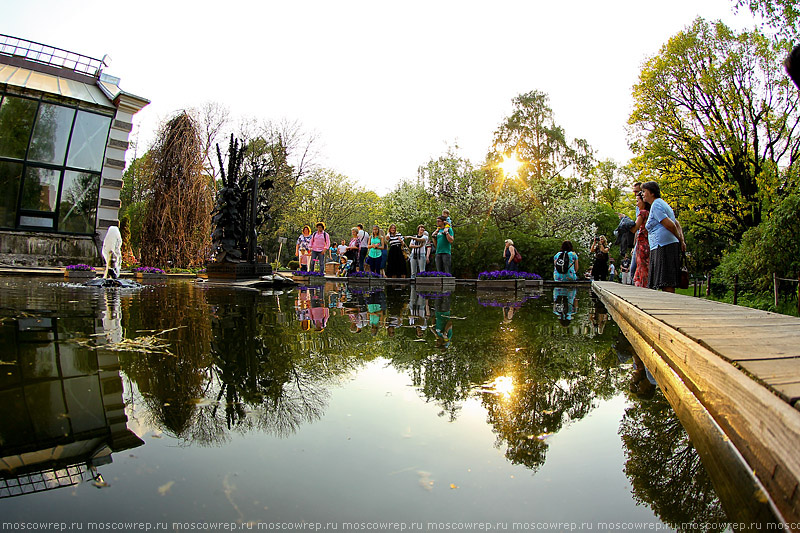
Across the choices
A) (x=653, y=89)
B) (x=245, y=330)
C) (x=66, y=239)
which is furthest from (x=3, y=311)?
(x=653, y=89)

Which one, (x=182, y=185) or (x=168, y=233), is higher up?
(x=182, y=185)

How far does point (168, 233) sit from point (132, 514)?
25011 mm

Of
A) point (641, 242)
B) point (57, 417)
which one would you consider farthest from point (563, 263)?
point (57, 417)

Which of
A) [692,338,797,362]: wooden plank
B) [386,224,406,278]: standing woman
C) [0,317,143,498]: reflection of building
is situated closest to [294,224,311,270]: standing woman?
[386,224,406,278]: standing woman

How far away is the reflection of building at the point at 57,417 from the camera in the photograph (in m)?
1.70

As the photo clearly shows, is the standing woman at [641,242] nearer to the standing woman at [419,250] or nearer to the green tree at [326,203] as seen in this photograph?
the standing woman at [419,250]

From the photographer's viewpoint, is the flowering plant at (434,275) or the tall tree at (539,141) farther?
the tall tree at (539,141)

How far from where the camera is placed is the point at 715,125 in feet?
69.5

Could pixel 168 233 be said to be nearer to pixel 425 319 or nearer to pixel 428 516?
pixel 425 319

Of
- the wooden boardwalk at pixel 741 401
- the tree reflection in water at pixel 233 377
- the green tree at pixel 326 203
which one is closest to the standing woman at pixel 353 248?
the tree reflection in water at pixel 233 377

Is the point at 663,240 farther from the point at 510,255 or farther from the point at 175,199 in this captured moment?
the point at 175,199

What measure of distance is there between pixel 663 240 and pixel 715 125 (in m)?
17.3

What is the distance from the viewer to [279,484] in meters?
1.67

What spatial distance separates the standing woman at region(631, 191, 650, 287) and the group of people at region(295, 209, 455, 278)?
5.95 meters
